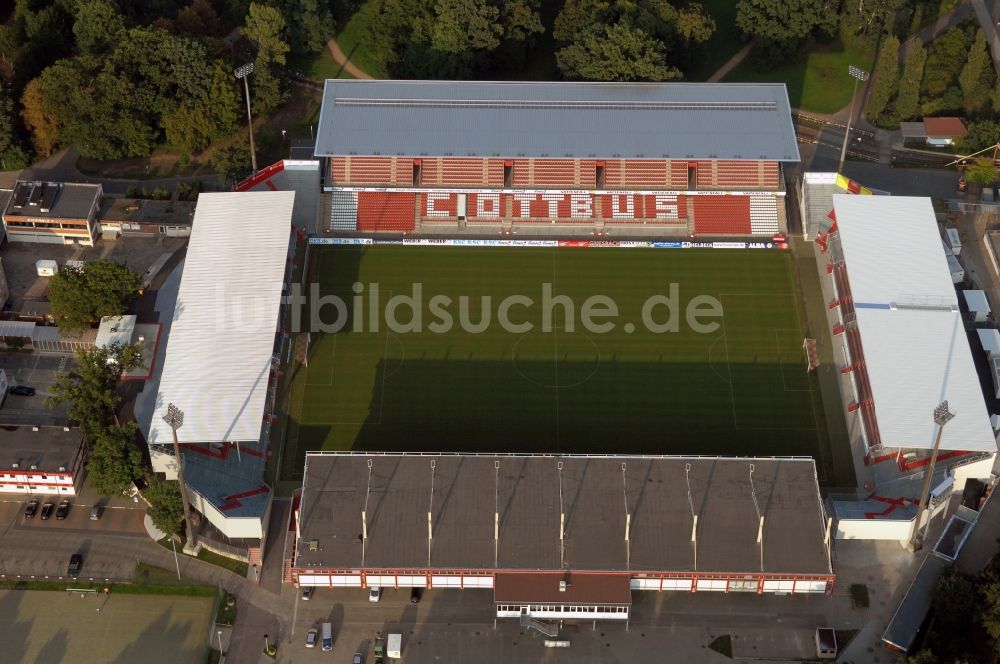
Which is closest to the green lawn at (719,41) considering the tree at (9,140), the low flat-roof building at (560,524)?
the low flat-roof building at (560,524)

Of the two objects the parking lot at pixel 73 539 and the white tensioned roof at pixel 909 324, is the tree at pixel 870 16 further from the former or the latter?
the parking lot at pixel 73 539

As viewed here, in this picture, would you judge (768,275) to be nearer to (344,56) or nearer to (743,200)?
(743,200)

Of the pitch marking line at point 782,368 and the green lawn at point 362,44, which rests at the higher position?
the green lawn at point 362,44

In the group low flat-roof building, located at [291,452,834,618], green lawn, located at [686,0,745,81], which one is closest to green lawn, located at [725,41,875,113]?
green lawn, located at [686,0,745,81]

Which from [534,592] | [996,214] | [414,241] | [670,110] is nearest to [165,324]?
[414,241]

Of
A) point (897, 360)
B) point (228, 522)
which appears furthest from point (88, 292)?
point (897, 360)

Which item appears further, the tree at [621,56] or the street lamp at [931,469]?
the tree at [621,56]
